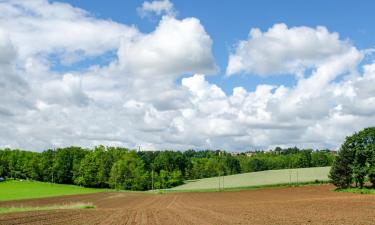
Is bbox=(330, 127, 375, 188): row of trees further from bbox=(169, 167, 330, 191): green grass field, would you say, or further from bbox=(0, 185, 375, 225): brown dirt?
bbox=(169, 167, 330, 191): green grass field

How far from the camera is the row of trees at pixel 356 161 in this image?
82188mm

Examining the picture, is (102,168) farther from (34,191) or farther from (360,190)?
(360,190)

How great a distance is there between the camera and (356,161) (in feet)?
279

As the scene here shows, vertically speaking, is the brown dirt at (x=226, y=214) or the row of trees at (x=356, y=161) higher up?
the row of trees at (x=356, y=161)

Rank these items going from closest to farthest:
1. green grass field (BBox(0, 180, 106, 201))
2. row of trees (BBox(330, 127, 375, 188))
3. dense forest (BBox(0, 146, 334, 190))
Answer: row of trees (BBox(330, 127, 375, 188))
green grass field (BBox(0, 180, 106, 201))
dense forest (BBox(0, 146, 334, 190))

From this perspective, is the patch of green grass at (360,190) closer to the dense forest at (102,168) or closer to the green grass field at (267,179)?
the green grass field at (267,179)

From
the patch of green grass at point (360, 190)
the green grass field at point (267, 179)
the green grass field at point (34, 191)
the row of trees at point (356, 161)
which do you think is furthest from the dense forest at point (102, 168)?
the patch of green grass at point (360, 190)

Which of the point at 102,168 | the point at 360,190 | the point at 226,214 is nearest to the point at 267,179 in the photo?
the point at 102,168

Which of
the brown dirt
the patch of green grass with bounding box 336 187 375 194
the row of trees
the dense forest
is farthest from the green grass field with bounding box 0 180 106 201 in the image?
the patch of green grass with bounding box 336 187 375 194

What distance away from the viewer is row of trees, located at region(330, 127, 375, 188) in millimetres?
82188

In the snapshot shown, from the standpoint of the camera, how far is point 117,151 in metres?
163

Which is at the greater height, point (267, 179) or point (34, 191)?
point (267, 179)

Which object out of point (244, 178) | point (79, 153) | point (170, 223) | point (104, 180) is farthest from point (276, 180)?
point (170, 223)

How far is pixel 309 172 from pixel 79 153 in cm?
8346
